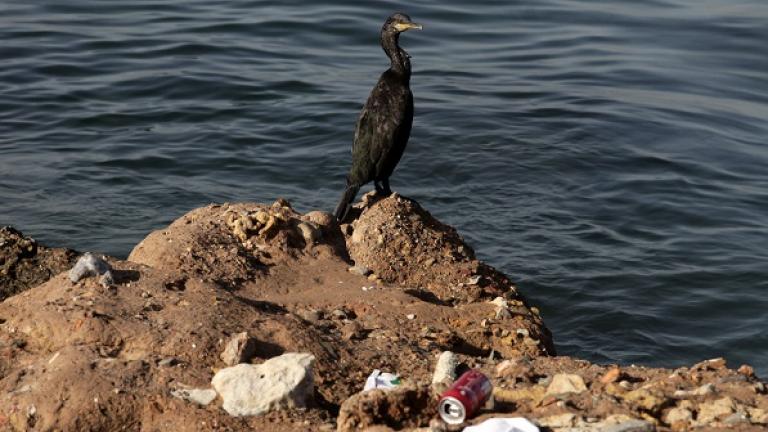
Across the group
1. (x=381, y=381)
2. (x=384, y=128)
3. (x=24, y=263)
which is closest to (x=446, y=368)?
(x=381, y=381)

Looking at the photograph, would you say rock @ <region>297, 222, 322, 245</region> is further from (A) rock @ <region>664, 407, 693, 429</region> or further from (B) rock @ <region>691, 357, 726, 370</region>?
(A) rock @ <region>664, 407, 693, 429</region>

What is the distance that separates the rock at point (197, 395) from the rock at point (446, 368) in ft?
2.63

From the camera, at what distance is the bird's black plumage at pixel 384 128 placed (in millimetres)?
7402

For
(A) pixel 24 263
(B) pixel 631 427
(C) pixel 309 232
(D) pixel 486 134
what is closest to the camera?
(B) pixel 631 427

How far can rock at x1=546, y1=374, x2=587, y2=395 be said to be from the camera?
4156mm

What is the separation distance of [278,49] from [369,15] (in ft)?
6.84

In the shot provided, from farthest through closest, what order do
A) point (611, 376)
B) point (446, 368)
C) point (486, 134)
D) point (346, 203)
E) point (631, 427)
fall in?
point (486, 134), point (346, 203), point (446, 368), point (611, 376), point (631, 427)

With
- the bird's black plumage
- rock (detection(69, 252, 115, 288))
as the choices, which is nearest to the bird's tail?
the bird's black plumage

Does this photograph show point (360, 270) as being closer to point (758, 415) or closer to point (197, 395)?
point (197, 395)

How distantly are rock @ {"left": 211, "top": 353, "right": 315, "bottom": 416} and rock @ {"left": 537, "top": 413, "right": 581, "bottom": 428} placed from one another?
0.85 metres

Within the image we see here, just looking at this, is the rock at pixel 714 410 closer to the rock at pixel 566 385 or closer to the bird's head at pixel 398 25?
the rock at pixel 566 385

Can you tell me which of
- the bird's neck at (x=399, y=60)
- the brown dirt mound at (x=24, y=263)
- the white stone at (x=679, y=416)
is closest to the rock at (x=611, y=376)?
the white stone at (x=679, y=416)

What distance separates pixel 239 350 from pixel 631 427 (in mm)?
1490

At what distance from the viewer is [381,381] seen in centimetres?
441
